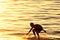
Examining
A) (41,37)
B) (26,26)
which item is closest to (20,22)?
(26,26)

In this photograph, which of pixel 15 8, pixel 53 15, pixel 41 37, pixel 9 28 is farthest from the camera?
pixel 15 8

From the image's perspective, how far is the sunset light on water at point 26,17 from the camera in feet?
4.65

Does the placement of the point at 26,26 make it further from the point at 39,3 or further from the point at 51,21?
the point at 39,3

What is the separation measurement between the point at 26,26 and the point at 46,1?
60cm

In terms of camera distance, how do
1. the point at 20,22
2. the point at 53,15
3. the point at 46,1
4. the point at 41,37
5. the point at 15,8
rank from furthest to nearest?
the point at 46,1 → the point at 15,8 → the point at 53,15 → the point at 20,22 → the point at 41,37

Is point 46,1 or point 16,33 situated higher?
point 46,1

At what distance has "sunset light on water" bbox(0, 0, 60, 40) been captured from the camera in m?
1.42

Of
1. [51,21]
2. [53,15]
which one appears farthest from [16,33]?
[53,15]

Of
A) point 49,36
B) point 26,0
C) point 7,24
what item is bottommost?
point 49,36

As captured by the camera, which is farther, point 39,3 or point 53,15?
point 39,3

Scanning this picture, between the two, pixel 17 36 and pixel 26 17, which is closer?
pixel 17 36

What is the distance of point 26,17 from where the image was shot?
5.63 ft

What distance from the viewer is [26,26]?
1540 millimetres

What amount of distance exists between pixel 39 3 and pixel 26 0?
0.18 m
